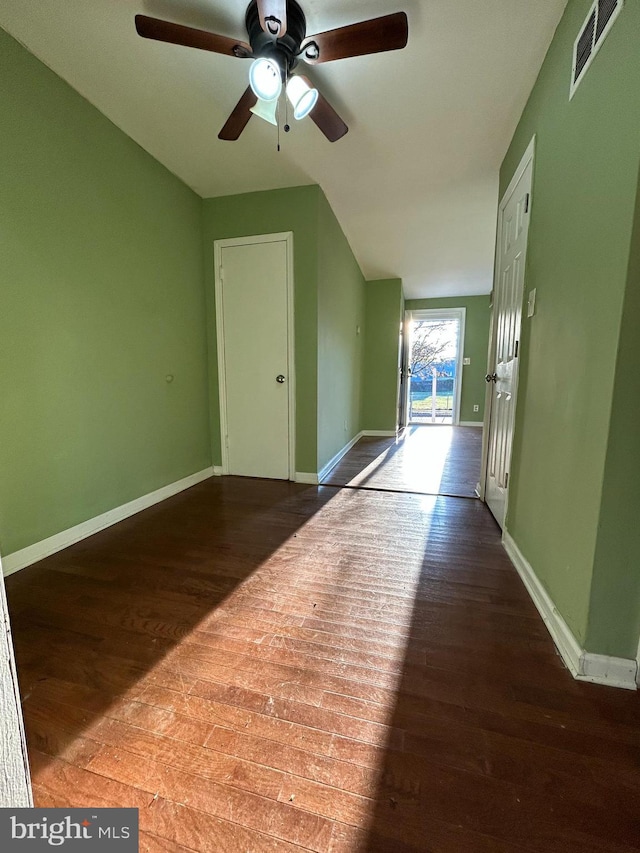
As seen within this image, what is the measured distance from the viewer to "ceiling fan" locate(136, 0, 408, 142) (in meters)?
1.36

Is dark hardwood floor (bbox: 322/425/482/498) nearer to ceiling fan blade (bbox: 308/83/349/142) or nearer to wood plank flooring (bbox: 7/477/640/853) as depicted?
wood plank flooring (bbox: 7/477/640/853)

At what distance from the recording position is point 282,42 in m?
1.52

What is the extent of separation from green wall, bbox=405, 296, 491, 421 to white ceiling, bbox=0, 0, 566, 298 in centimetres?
361

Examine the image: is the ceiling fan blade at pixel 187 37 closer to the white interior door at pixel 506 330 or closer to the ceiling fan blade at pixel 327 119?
the ceiling fan blade at pixel 327 119

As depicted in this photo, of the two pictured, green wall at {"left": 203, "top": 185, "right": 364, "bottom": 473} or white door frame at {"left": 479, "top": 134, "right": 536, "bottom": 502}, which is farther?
green wall at {"left": 203, "top": 185, "right": 364, "bottom": 473}

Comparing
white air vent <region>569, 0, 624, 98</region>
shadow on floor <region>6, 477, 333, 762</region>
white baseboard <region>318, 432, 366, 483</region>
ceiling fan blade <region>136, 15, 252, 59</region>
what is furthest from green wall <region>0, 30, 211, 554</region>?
white air vent <region>569, 0, 624, 98</region>

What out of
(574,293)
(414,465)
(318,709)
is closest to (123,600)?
(318,709)

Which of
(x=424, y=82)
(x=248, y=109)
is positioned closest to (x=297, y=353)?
(x=248, y=109)

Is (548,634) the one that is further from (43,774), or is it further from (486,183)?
(486,183)

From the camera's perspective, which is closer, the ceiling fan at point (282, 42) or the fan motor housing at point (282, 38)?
the ceiling fan at point (282, 42)

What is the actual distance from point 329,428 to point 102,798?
9.69ft

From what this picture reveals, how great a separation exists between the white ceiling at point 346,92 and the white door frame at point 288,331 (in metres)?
0.40

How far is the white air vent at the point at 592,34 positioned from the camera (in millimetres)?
1080

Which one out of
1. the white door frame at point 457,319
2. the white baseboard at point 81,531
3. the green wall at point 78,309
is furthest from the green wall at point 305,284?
the white door frame at point 457,319
